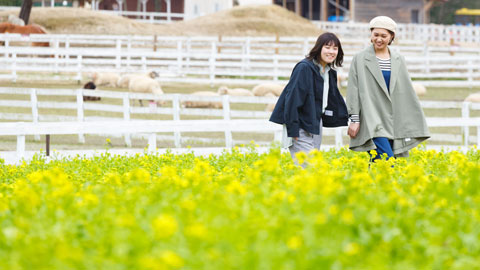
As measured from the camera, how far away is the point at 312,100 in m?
7.39

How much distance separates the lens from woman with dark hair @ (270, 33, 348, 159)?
289 inches

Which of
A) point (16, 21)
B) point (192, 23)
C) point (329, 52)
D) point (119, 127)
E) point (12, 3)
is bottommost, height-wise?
point (119, 127)

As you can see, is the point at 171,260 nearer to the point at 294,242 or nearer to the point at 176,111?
the point at 294,242

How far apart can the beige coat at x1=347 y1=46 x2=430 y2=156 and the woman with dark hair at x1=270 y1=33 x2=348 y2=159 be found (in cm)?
19

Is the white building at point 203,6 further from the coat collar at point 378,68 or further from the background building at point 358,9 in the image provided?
the coat collar at point 378,68

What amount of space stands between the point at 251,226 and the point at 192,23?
4691cm

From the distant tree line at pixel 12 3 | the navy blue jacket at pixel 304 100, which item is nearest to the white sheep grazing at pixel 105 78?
the navy blue jacket at pixel 304 100

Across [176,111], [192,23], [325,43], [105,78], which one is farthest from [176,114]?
[192,23]

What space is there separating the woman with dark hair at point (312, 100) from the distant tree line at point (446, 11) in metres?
63.6

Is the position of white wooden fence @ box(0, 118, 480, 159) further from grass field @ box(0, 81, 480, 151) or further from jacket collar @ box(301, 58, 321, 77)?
jacket collar @ box(301, 58, 321, 77)

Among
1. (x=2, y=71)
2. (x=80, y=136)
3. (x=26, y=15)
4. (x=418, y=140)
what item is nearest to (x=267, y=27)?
(x=26, y=15)

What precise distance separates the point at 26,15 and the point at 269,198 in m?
39.6

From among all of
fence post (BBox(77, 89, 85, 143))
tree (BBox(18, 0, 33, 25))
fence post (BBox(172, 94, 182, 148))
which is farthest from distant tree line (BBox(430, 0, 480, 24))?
fence post (BBox(172, 94, 182, 148))

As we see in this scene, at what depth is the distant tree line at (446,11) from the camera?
227ft
